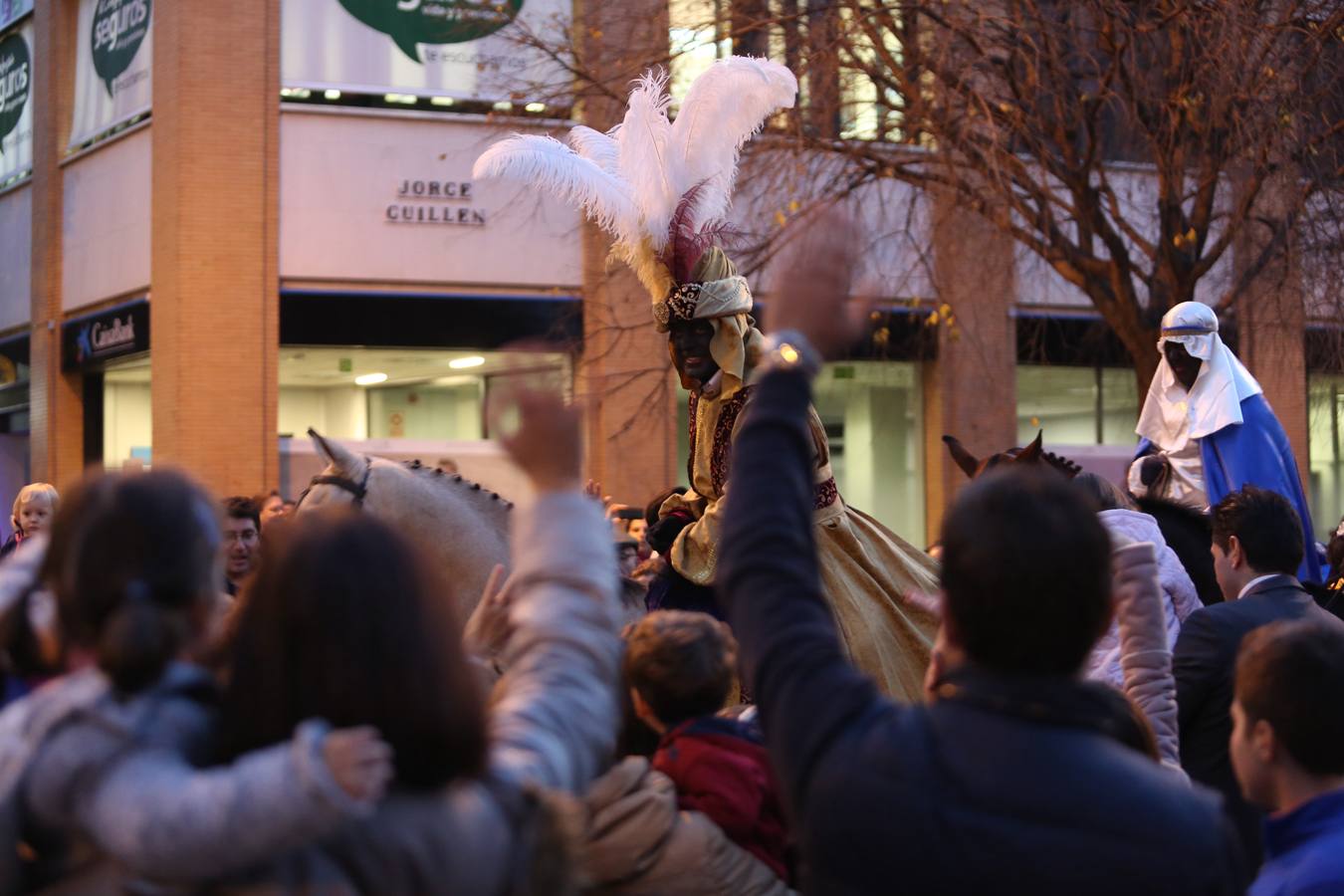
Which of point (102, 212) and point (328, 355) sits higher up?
point (102, 212)

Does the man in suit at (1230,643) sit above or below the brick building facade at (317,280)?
below

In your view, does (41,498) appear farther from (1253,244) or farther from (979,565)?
(1253,244)

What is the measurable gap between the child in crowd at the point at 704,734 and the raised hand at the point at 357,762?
1801 mm

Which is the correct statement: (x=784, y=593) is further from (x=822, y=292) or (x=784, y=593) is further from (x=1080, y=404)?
(x=1080, y=404)

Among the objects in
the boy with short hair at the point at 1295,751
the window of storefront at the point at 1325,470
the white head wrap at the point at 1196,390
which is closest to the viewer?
the boy with short hair at the point at 1295,751

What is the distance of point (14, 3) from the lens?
23.1 m

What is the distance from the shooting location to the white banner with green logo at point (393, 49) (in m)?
18.6

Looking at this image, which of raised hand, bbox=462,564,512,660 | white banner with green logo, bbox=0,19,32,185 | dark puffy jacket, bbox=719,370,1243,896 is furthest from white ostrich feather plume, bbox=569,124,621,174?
white banner with green logo, bbox=0,19,32,185

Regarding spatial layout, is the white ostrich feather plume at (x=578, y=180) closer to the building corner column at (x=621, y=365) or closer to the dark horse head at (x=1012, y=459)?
the dark horse head at (x=1012, y=459)

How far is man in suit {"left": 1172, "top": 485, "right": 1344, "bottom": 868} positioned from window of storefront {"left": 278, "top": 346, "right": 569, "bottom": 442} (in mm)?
13838

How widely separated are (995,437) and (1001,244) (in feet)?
22.2

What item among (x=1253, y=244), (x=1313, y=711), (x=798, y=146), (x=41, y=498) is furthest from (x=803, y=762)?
(x=1253, y=244)

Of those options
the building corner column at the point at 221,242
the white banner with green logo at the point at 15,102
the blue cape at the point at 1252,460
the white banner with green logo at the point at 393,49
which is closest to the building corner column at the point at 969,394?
the white banner with green logo at the point at 393,49

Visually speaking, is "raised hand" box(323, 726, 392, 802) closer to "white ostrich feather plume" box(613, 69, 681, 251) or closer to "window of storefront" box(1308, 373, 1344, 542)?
"white ostrich feather plume" box(613, 69, 681, 251)
